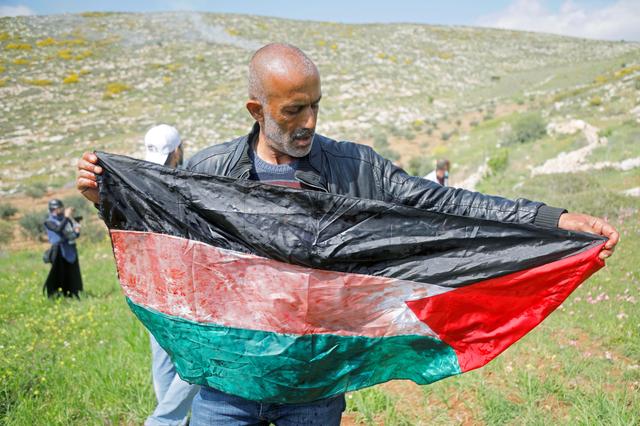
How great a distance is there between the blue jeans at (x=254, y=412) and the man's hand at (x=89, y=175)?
1004mm

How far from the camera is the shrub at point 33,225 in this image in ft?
49.9

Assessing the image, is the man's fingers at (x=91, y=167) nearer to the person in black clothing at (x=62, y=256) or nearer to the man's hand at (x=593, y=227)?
the man's hand at (x=593, y=227)

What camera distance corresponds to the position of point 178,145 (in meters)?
3.55

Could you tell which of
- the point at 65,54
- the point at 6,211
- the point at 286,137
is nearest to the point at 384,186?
the point at 286,137

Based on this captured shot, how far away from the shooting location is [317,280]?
1.93m

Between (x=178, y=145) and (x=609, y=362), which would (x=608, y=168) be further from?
(x=178, y=145)

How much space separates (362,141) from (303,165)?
23842 millimetres

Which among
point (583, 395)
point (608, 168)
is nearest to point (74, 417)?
point (583, 395)

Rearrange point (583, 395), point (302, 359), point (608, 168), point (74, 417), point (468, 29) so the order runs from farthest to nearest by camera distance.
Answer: point (468, 29), point (608, 168), point (74, 417), point (583, 395), point (302, 359)

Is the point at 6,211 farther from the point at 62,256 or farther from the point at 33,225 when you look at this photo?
the point at 62,256

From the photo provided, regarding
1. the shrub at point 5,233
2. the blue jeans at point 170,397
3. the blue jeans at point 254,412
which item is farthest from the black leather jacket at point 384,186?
the shrub at point 5,233

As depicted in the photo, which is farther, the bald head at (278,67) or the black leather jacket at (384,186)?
the black leather jacket at (384,186)

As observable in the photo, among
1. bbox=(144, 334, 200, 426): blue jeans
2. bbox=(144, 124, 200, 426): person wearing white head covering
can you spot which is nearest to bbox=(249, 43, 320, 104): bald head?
bbox=(144, 124, 200, 426): person wearing white head covering

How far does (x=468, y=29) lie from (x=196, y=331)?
71122mm
